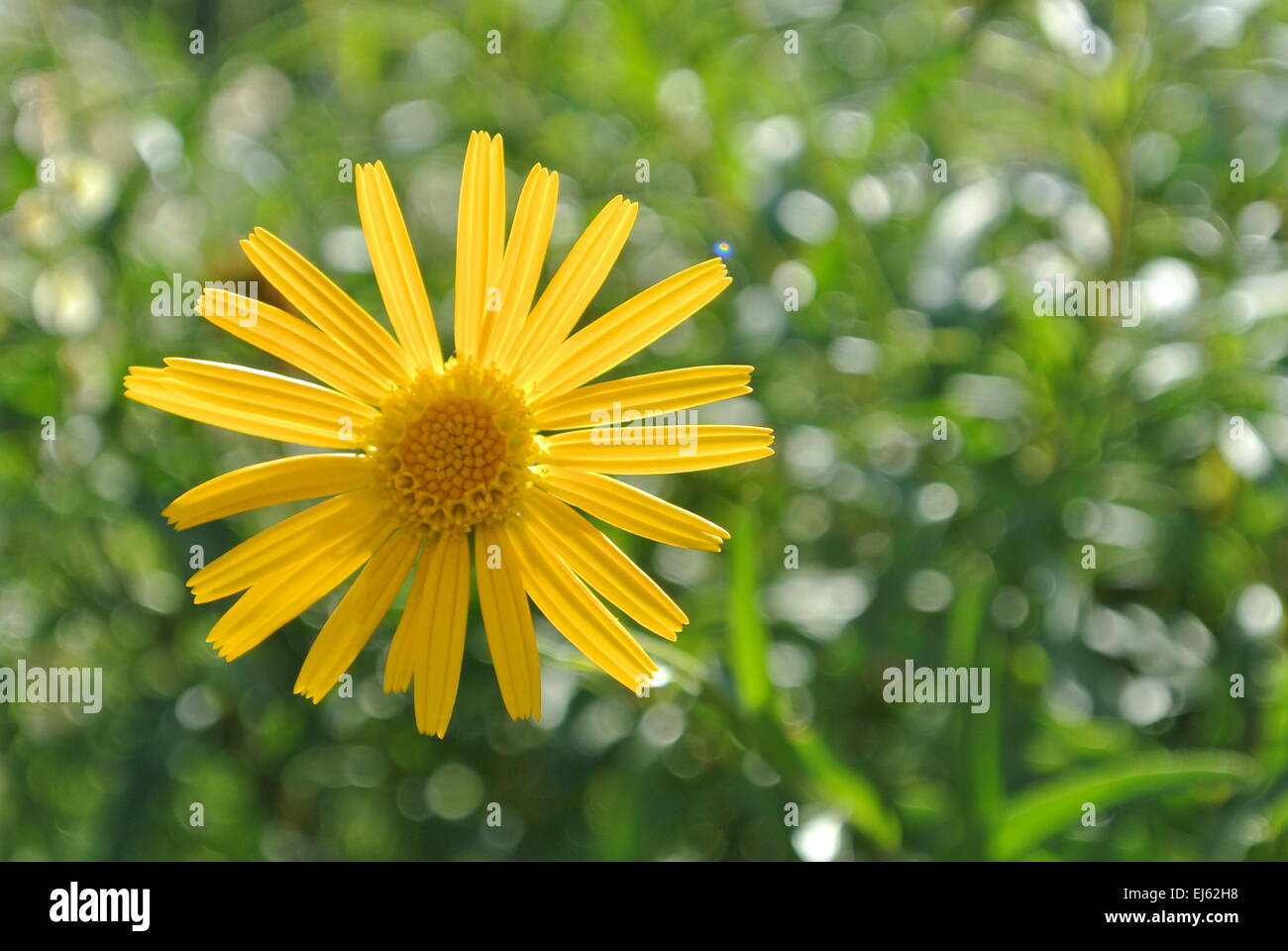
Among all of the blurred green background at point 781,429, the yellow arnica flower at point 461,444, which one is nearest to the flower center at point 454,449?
the yellow arnica flower at point 461,444

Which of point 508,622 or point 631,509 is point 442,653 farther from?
point 631,509

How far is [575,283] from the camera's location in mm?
1269

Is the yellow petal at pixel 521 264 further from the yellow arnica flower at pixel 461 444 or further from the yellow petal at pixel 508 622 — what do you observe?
the yellow petal at pixel 508 622

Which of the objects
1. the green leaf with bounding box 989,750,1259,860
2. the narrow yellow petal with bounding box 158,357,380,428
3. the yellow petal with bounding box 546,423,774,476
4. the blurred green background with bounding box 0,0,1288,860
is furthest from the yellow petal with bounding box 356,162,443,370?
the green leaf with bounding box 989,750,1259,860

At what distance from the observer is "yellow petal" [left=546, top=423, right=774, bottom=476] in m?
1.21

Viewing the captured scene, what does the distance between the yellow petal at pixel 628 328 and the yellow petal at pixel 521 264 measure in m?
0.06

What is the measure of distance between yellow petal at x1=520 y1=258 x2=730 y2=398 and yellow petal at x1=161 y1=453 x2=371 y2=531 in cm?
27

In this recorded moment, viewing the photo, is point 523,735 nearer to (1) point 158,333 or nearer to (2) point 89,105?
(1) point 158,333

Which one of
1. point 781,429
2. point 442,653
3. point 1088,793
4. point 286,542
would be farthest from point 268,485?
point 1088,793

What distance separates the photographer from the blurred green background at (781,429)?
1734mm

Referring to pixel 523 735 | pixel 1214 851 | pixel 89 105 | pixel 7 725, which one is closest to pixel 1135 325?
pixel 1214 851

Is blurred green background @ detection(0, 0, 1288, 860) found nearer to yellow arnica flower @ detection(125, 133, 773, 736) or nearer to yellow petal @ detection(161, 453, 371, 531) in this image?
yellow arnica flower @ detection(125, 133, 773, 736)

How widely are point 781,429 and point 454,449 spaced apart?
2.62 feet

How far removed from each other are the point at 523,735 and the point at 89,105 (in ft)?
4.67
